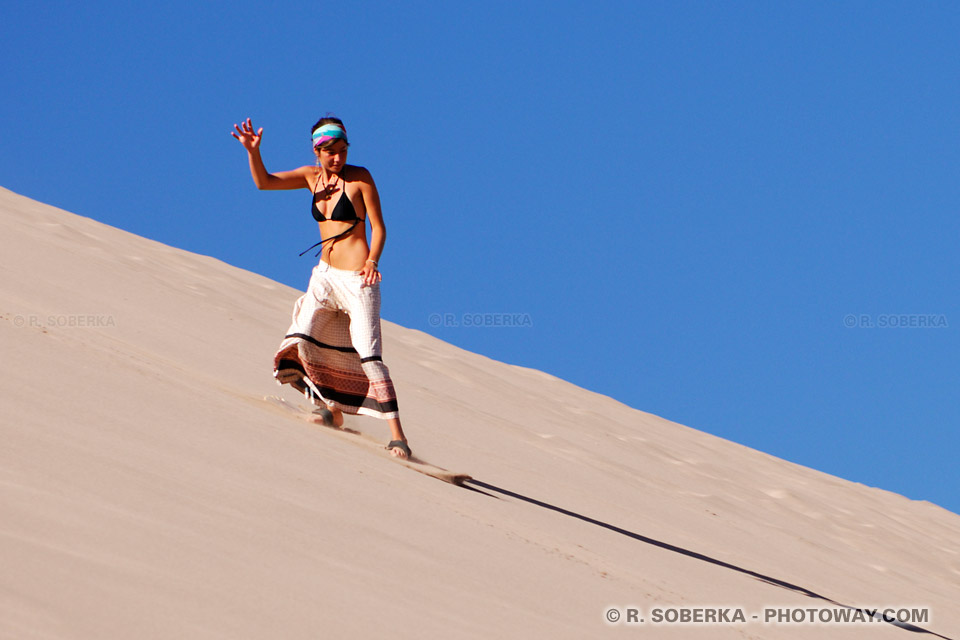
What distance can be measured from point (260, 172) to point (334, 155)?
355mm

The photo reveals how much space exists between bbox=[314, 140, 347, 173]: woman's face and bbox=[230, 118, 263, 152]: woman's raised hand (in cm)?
30

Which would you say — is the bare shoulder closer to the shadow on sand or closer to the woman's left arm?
the woman's left arm

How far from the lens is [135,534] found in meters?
2.67

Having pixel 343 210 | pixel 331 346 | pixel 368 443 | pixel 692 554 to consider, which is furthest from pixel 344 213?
pixel 692 554

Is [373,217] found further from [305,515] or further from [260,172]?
[305,515]

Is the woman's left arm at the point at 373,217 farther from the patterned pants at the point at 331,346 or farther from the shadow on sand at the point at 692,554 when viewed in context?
the shadow on sand at the point at 692,554

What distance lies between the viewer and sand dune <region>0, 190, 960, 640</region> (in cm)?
251

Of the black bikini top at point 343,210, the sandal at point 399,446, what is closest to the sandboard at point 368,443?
the sandal at point 399,446

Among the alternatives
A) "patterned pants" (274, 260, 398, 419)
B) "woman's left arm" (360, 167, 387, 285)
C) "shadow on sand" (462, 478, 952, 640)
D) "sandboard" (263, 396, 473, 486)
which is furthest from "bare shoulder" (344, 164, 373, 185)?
"shadow on sand" (462, 478, 952, 640)

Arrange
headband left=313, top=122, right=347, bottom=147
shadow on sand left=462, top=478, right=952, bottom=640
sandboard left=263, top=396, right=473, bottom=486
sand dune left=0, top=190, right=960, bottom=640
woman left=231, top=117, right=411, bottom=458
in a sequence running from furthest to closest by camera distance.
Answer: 1. headband left=313, top=122, right=347, bottom=147
2. woman left=231, top=117, right=411, bottom=458
3. shadow on sand left=462, top=478, right=952, bottom=640
4. sandboard left=263, top=396, right=473, bottom=486
5. sand dune left=0, top=190, right=960, bottom=640

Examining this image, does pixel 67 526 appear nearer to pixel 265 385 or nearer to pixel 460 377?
pixel 265 385

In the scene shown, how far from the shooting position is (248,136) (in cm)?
512

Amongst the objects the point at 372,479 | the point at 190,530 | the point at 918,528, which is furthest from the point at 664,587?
the point at 918,528

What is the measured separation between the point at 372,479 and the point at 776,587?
1891mm
